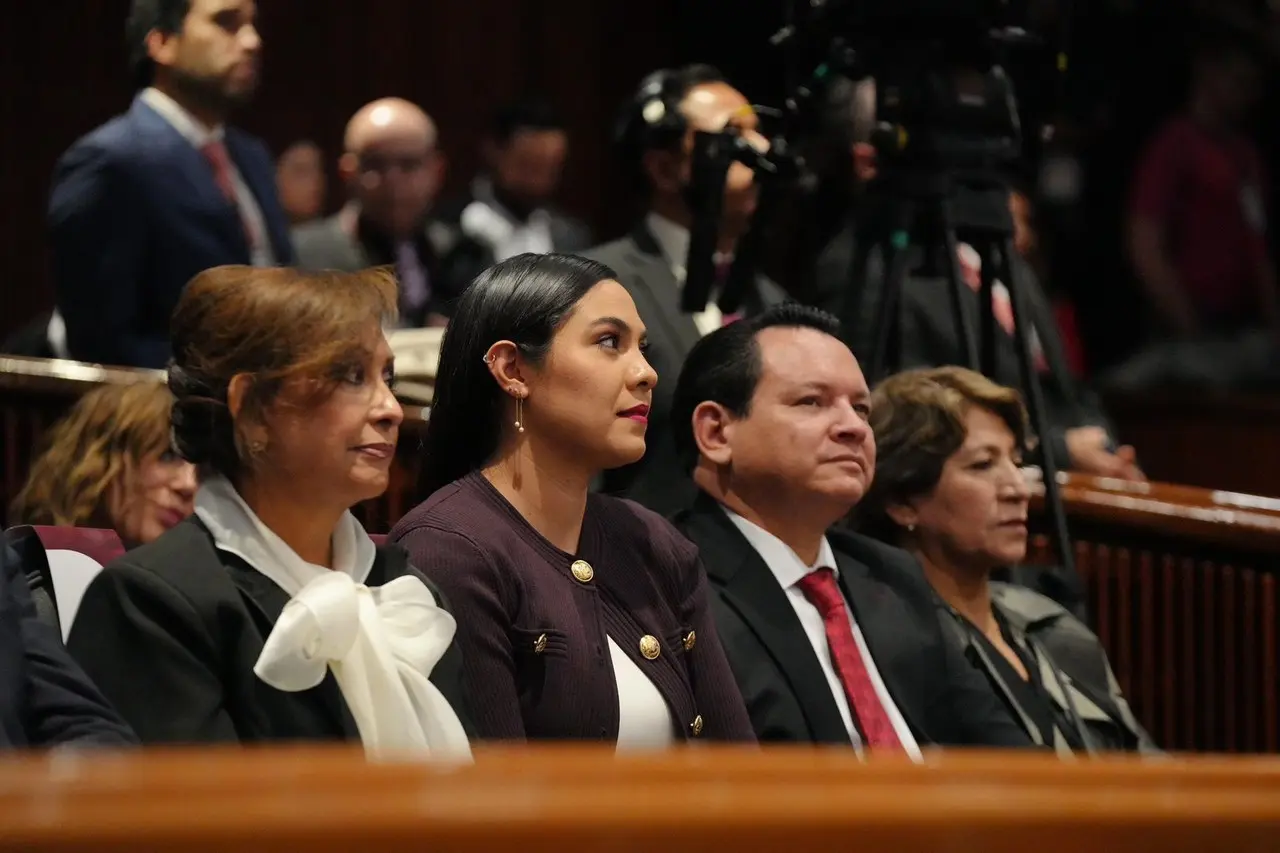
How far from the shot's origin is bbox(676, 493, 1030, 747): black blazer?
2.39 m

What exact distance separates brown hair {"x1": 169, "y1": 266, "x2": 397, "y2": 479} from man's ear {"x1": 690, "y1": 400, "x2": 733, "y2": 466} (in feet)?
2.40

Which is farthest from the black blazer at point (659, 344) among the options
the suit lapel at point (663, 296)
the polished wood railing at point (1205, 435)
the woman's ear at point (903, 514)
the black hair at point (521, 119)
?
the polished wood railing at point (1205, 435)

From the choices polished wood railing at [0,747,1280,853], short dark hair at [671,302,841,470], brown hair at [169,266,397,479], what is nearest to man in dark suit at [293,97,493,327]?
short dark hair at [671,302,841,470]

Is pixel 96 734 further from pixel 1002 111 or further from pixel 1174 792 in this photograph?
pixel 1002 111

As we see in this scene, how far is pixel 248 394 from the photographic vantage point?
1955 mm

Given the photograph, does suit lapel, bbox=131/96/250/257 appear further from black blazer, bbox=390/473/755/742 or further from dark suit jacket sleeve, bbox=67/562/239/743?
dark suit jacket sleeve, bbox=67/562/239/743

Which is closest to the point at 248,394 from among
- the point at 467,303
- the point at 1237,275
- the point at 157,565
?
the point at 157,565

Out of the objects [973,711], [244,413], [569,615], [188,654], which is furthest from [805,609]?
[188,654]

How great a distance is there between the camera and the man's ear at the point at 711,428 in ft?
8.55

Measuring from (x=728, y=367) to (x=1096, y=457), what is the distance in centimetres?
137

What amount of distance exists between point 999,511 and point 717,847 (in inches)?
85.6

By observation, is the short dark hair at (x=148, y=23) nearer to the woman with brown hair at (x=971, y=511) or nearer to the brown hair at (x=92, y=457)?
the brown hair at (x=92, y=457)

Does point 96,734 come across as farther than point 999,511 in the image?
No

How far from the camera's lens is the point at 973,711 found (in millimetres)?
2592
